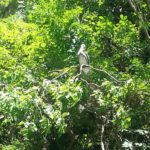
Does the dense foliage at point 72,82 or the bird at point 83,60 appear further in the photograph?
the bird at point 83,60

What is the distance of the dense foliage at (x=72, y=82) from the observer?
5.02m

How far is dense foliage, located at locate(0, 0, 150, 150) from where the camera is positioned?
5020 millimetres

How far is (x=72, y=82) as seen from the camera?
4.96 meters

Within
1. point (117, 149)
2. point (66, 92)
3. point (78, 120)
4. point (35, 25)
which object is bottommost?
point (117, 149)

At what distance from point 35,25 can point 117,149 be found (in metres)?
2.61

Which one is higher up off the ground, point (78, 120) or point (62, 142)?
point (78, 120)

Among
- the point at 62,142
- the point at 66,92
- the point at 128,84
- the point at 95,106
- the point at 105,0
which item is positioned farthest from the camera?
the point at 105,0

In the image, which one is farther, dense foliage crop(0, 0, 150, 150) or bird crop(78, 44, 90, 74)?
bird crop(78, 44, 90, 74)

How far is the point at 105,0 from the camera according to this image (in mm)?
7949

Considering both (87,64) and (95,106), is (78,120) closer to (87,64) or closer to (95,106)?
(95,106)

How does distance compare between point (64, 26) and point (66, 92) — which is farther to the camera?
point (64, 26)

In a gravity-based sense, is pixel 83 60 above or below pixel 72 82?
above

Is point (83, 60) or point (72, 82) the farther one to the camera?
point (83, 60)

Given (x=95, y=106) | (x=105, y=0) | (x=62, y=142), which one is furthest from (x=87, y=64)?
(x=105, y=0)
